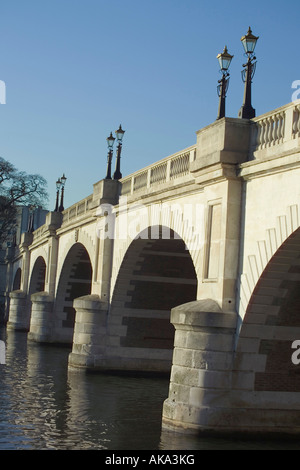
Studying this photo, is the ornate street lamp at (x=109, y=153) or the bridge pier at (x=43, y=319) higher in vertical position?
the ornate street lamp at (x=109, y=153)

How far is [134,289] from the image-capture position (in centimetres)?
2542

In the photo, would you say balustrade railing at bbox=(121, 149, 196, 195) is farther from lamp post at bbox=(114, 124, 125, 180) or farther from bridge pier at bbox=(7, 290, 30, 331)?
bridge pier at bbox=(7, 290, 30, 331)

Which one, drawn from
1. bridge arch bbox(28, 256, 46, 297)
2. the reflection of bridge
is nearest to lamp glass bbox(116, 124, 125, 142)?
the reflection of bridge

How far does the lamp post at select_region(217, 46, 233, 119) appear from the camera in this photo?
611 inches

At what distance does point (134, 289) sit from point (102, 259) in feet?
5.19

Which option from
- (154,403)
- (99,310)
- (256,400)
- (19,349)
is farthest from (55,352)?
(256,400)

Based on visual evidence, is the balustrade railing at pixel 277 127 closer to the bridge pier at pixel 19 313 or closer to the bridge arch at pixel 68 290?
the bridge arch at pixel 68 290

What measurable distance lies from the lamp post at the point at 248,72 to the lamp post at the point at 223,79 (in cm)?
51

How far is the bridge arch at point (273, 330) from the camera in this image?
14.5m

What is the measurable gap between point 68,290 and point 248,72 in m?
23.5

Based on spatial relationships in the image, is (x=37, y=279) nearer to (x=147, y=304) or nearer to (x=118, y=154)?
(x=118, y=154)

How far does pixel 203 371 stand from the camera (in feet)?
48.3

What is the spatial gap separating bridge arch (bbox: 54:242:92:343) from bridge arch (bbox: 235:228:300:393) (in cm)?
2102

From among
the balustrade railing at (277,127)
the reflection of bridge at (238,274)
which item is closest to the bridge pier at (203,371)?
the reflection of bridge at (238,274)
